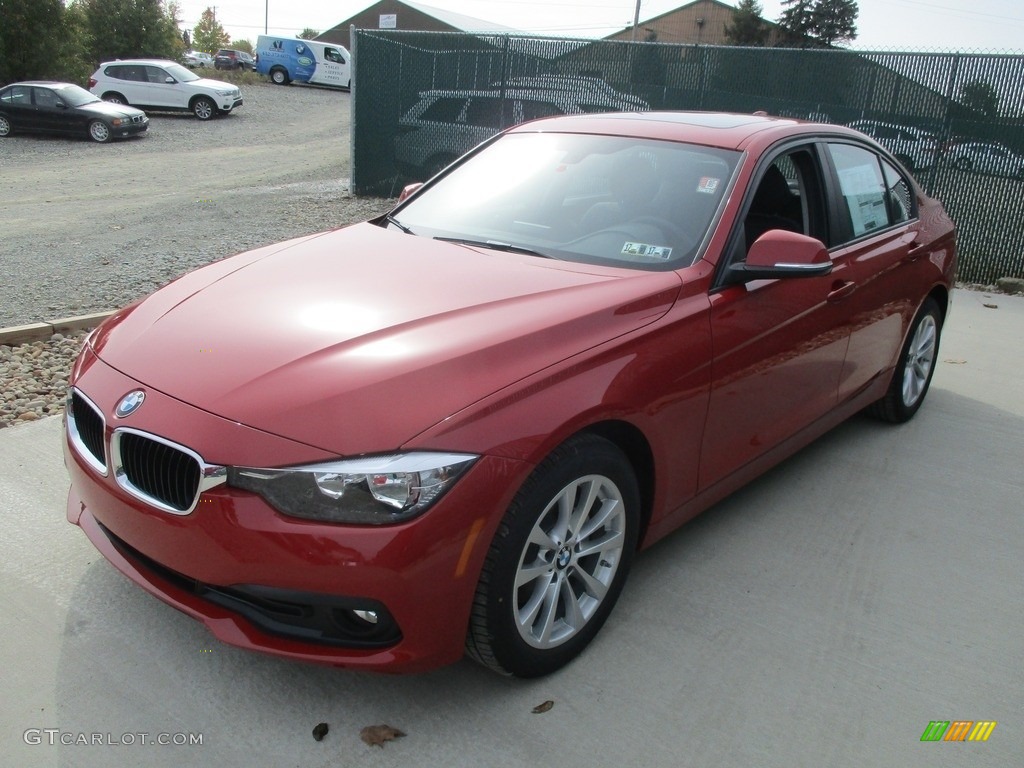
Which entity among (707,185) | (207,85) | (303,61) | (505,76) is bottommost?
(707,185)

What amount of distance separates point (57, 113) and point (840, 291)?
2166 centimetres

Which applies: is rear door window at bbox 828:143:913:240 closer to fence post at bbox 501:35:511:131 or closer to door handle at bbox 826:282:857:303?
door handle at bbox 826:282:857:303

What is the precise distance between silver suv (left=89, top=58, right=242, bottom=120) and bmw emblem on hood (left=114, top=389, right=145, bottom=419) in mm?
26463

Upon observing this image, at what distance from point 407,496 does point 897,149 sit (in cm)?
921

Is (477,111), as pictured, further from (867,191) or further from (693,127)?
(693,127)

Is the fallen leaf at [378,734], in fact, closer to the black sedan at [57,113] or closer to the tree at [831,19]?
the black sedan at [57,113]

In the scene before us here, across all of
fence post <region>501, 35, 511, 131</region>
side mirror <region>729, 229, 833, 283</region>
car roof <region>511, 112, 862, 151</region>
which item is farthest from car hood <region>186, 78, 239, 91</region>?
side mirror <region>729, 229, 833, 283</region>

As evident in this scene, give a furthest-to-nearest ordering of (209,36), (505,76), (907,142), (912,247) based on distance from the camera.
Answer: (209,36)
(505,76)
(907,142)
(912,247)

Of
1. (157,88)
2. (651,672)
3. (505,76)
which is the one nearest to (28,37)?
(157,88)

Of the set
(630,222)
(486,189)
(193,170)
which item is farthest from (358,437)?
(193,170)

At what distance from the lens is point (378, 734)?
251cm

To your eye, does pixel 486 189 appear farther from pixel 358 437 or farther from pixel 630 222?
pixel 358 437

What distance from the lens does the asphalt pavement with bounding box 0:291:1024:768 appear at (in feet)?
8.22

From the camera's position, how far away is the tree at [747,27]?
189ft
